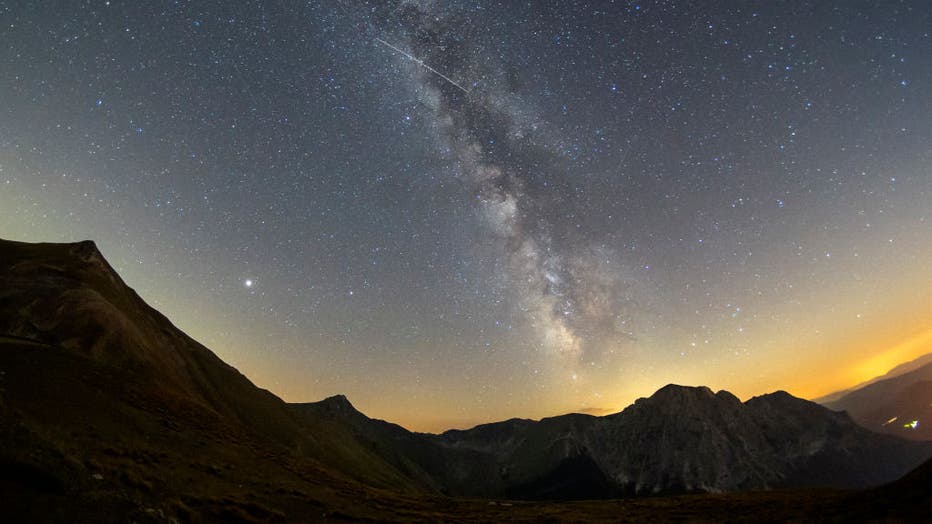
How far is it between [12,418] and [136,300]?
87.7 metres

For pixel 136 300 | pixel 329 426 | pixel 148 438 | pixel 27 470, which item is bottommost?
pixel 329 426

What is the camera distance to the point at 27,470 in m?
13.6

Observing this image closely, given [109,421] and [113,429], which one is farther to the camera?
[109,421]

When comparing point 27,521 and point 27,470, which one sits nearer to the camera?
point 27,521

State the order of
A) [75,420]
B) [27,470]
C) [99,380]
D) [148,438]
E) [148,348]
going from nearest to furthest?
1. [27,470]
2. [75,420]
3. [148,438]
4. [99,380]
5. [148,348]

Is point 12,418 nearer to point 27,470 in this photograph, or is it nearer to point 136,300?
point 27,470

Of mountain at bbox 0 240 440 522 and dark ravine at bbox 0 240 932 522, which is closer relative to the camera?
dark ravine at bbox 0 240 932 522

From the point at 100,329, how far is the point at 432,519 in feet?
183

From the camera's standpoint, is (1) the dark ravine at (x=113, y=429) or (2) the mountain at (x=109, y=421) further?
(2) the mountain at (x=109, y=421)

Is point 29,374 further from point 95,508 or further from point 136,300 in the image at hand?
point 136,300

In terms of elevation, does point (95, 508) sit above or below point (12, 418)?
below

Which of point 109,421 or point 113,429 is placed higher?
point 109,421

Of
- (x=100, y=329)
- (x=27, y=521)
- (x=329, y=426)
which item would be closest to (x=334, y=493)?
(x=27, y=521)

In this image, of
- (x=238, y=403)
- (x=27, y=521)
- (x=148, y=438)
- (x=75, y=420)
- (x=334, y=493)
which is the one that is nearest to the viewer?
(x=27, y=521)
